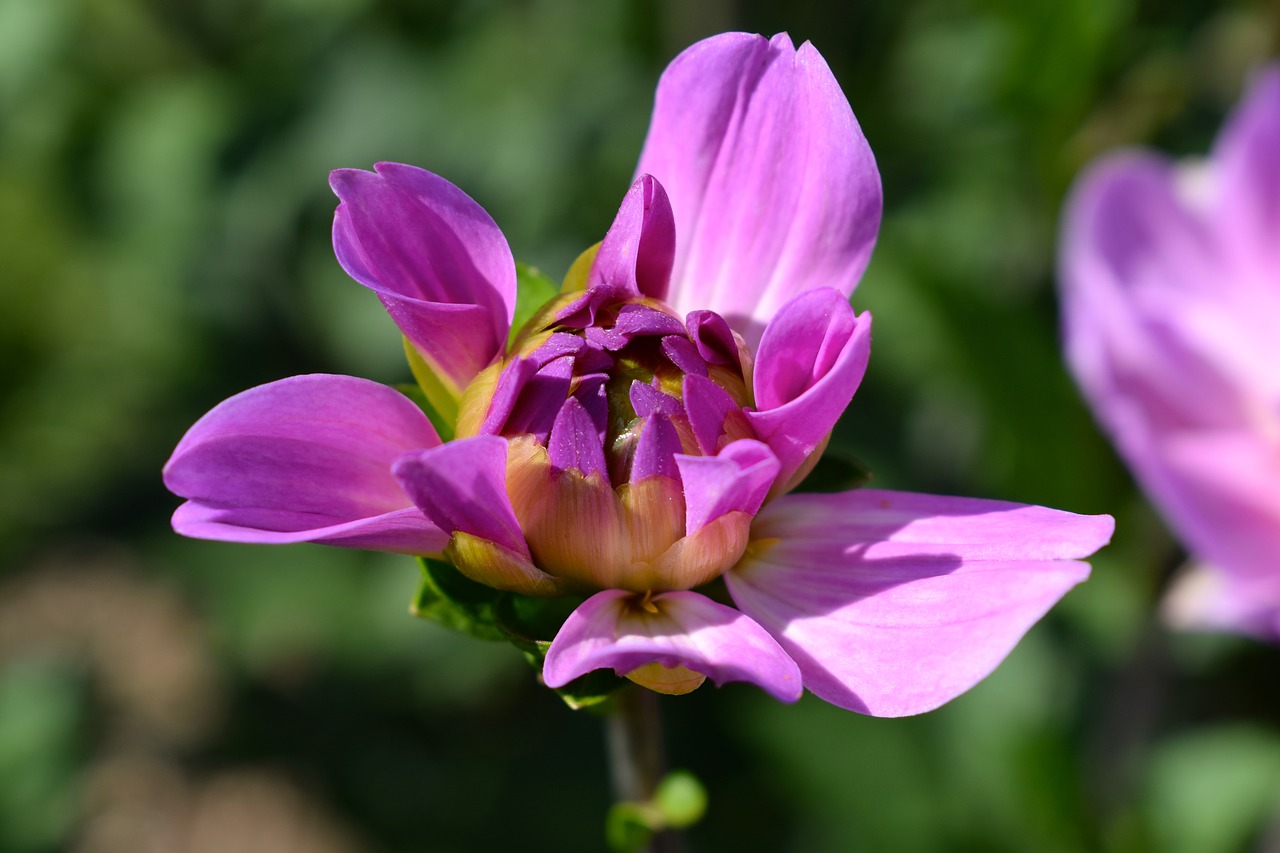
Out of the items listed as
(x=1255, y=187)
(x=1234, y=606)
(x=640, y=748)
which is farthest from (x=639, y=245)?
(x=1255, y=187)

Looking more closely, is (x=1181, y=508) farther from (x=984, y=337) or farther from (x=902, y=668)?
(x=984, y=337)

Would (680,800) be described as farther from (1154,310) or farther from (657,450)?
(1154,310)

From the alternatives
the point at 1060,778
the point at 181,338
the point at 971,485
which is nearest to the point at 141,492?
the point at 181,338

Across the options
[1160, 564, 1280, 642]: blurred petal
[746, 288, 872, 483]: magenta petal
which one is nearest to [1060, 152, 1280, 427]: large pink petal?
[1160, 564, 1280, 642]: blurred petal

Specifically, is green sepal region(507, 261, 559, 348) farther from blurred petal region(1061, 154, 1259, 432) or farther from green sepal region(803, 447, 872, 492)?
blurred petal region(1061, 154, 1259, 432)

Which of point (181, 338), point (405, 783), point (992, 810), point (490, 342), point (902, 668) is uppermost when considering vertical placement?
point (490, 342)
